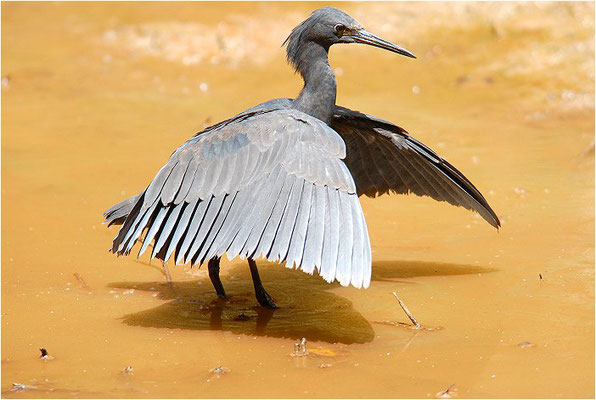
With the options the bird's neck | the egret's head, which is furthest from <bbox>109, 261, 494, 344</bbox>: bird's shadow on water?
the egret's head

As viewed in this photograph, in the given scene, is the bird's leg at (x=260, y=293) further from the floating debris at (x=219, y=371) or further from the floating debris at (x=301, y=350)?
the floating debris at (x=219, y=371)

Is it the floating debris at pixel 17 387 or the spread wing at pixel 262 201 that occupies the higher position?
the spread wing at pixel 262 201

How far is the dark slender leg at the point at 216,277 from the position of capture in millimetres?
5668

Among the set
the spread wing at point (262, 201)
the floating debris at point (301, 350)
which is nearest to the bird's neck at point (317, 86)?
the spread wing at point (262, 201)

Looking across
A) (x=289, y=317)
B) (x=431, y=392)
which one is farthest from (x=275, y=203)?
(x=431, y=392)

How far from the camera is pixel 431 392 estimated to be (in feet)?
14.1

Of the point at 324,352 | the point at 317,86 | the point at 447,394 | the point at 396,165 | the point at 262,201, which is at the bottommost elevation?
the point at 447,394

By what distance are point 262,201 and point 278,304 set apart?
3.39ft

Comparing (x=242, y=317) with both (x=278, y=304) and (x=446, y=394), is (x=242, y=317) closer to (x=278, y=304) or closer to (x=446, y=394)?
(x=278, y=304)

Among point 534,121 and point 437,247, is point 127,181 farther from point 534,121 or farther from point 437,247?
point 534,121

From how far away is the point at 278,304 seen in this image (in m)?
5.71

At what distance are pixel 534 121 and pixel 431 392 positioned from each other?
5423mm

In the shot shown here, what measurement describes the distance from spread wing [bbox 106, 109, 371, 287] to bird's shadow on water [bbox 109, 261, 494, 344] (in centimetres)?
41

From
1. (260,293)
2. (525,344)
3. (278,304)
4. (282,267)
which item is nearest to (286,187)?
(260,293)
